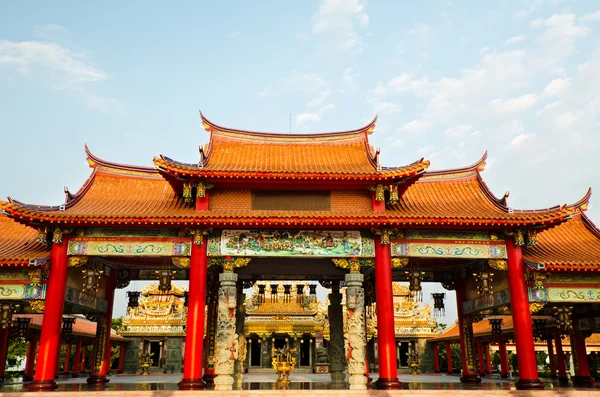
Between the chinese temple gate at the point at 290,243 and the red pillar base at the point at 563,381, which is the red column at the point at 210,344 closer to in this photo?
the chinese temple gate at the point at 290,243

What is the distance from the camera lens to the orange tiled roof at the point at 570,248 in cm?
1789

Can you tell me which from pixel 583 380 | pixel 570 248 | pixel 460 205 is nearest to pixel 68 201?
pixel 460 205

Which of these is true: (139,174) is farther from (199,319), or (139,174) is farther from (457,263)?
(457,263)

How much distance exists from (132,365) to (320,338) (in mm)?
16315

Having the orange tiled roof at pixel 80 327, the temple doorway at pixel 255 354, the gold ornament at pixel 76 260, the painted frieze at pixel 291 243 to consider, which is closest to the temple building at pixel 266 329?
the temple doorway at pixel 255 354

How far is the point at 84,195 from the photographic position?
2073 centimetres

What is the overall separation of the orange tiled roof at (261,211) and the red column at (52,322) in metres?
1.57

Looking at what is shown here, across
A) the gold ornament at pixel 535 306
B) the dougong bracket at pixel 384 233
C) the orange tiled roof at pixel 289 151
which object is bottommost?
the gold ornament at pixel 535 306

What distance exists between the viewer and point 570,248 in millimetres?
20391

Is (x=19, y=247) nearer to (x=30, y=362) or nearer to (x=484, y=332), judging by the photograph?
(x=30, y=362)

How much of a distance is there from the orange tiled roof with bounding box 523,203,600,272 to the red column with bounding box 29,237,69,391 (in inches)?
699

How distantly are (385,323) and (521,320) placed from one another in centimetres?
522

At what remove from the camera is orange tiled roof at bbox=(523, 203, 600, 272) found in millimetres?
17891

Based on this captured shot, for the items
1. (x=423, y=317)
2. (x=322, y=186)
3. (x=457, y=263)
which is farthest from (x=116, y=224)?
(x=423, y=317)
